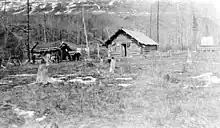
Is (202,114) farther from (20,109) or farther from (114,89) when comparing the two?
(20,109)

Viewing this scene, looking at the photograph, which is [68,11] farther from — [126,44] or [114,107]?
[114,107]

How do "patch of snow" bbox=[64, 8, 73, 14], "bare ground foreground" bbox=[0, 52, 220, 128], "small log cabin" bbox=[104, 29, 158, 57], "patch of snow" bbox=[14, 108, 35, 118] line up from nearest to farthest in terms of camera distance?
"bare ground foreground" bbox=[0, 52, 220, 128] → "patch of snow" bbox=[14, 108, 35, 118] → "small log cabin" bbox=[104, 29, 158, 57] → "patch of snow" bbox=[64, 8, 73, 14]

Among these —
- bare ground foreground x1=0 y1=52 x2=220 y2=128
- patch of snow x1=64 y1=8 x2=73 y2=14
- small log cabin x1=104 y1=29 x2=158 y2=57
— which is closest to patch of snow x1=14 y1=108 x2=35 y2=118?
bare ground foreground x1=0 y1=52 x2=220 y2=128

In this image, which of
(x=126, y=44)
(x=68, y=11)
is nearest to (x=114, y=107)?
(x=126, y=44)

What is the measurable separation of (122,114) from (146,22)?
113391 millimetres

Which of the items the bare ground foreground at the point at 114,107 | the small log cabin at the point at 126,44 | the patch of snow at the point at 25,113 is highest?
the small log cabin at the point at 126,44

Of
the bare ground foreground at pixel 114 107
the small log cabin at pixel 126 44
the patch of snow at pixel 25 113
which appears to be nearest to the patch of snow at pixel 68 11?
the small log cabin at pixel 126 44

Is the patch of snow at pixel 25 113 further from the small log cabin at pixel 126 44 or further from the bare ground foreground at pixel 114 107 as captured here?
the small log cabin at pixel 126 44

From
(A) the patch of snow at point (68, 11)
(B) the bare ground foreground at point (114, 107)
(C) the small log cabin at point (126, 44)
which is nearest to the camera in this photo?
(B) the bare ground foreground at point (114, 107)

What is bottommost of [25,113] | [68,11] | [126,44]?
[25,113]

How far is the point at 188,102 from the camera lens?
8.34 m

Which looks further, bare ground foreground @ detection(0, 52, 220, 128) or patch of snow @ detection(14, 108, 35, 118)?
patch of snow @ detection(14, 108, 35, 118)

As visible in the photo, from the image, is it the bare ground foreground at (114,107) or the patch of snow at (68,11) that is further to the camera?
the patch of snow at (68,11)

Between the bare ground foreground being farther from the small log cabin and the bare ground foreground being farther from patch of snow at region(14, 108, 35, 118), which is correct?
the small log cabin
